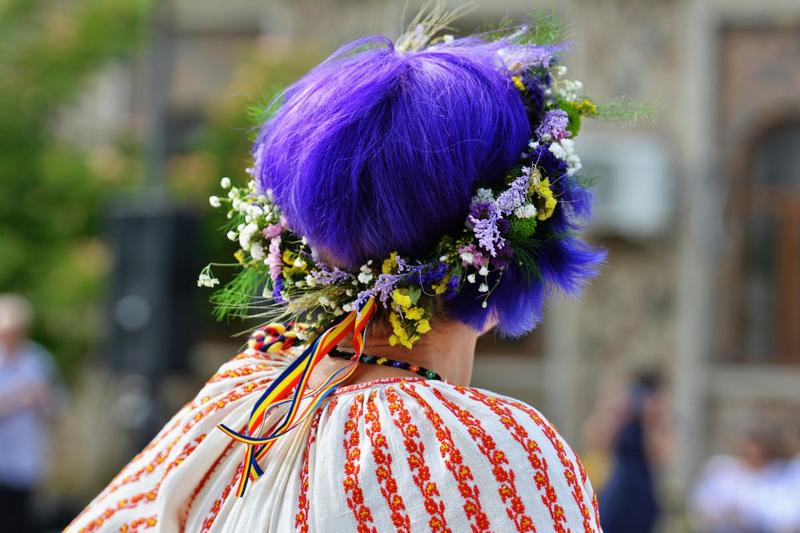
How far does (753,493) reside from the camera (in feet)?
25.7

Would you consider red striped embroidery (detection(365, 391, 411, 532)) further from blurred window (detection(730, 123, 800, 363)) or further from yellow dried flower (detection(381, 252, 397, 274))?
blurred window (detection(730, 123, 800, 363))

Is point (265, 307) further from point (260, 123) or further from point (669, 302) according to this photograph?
point (669, 302)

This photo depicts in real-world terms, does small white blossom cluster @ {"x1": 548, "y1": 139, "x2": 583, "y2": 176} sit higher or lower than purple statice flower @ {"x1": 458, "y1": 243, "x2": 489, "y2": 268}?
higher

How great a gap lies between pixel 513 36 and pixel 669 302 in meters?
Answer: 9.70

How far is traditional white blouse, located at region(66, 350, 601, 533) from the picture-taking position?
5.09ft

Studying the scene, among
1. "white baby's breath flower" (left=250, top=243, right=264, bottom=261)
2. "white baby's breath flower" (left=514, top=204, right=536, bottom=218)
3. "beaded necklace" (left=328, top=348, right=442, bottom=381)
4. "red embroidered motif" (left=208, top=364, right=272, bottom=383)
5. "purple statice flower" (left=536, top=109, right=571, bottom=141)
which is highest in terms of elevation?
"purple statice flower" (left=536, top=109, right=571, bottom=141)

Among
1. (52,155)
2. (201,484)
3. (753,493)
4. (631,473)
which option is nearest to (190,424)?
(201,484)

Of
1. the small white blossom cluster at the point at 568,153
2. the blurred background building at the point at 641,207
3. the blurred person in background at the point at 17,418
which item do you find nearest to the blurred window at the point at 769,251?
the blurred background building at the point at 641,207

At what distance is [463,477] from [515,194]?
1.25 feet

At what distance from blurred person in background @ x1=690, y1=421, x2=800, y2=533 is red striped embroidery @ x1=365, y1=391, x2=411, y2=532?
6.18 meters

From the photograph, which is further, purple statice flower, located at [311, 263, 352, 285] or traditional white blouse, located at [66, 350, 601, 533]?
purple statice flower, located at [311, 263, 352, 285]

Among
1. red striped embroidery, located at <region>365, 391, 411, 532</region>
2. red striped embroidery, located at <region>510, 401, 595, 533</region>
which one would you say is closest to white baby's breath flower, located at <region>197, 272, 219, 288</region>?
red striped embroidery, located at <region>365, 391, 411, 532</region>

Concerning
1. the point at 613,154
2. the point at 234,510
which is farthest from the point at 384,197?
the point at 613,154

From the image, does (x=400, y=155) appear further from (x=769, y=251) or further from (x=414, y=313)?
(x=769, y=251)
